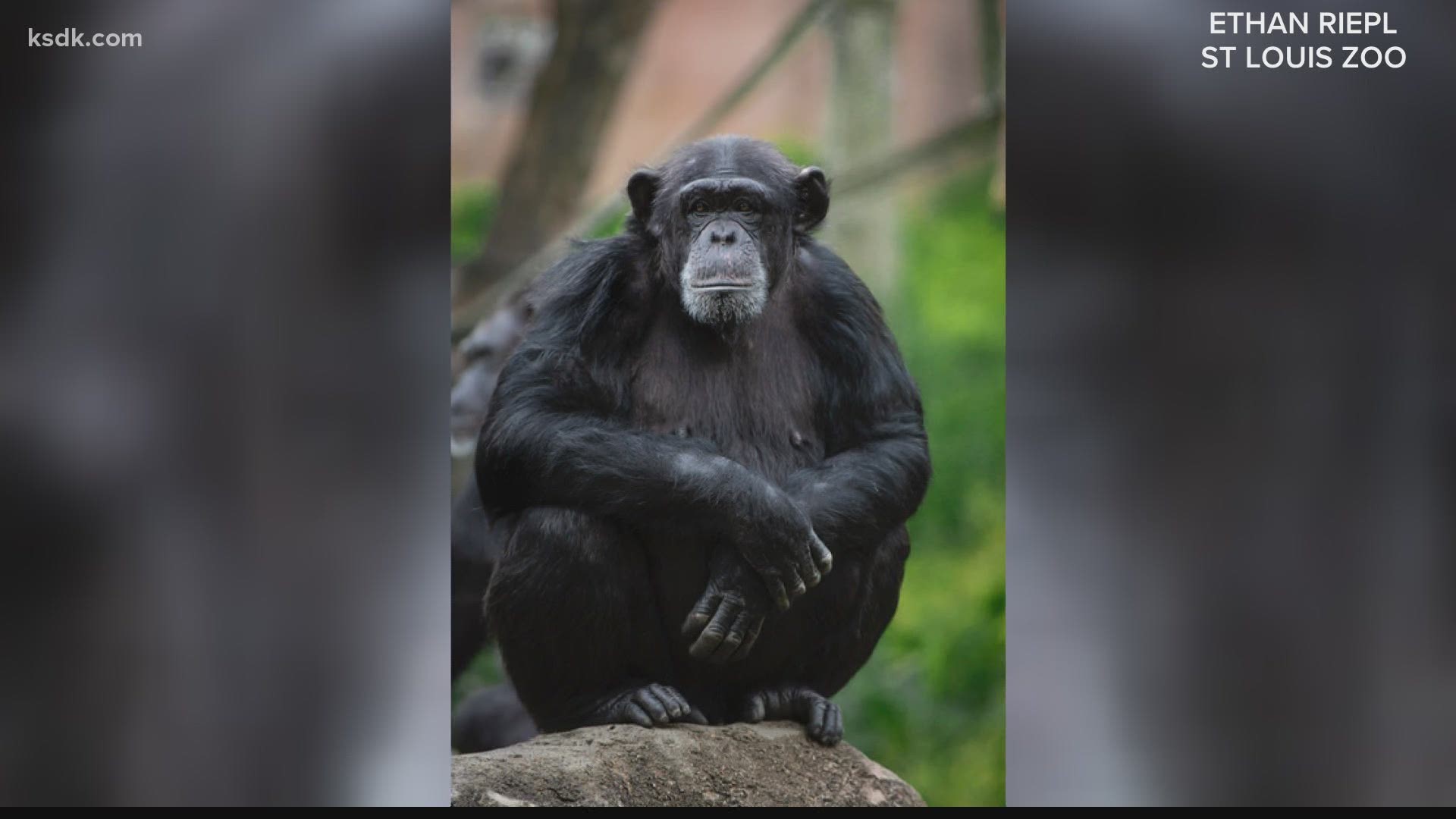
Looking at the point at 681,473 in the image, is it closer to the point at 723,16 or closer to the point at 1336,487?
the point at 723,16

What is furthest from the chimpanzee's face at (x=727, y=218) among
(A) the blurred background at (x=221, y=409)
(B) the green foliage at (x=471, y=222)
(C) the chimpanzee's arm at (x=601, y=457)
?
(B) the green foliage at (x=471, y=222)

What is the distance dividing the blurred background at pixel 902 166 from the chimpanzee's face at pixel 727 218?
233mm

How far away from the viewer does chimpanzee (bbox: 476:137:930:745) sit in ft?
13.2

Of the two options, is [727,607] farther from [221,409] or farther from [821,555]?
[221,409]

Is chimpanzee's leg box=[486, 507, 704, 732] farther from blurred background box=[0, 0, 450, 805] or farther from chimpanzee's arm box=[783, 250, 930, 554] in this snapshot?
chimpanzee's arm box=[783, 250, 930, 554]

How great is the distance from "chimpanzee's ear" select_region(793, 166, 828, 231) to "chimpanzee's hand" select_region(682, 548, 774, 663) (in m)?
0.99

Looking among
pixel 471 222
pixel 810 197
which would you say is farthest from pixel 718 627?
pixel 471 222

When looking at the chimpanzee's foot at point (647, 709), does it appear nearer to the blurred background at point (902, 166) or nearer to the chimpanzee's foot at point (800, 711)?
the chimpanzee's foot at point (800, 711)

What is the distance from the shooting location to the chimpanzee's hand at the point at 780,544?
3975 mm

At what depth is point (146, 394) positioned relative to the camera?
411cm

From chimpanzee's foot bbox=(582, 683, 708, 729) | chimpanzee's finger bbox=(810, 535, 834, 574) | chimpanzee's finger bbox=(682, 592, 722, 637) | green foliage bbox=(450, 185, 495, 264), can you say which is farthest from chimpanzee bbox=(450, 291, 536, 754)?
chimpanzee's finger bbox=(810, 535, 834, 574)

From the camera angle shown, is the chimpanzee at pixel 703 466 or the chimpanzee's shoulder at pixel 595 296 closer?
the chimpanzee at pixel 703 466

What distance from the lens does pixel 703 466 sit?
402 centimetres

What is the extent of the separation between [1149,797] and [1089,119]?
6.35 ft
